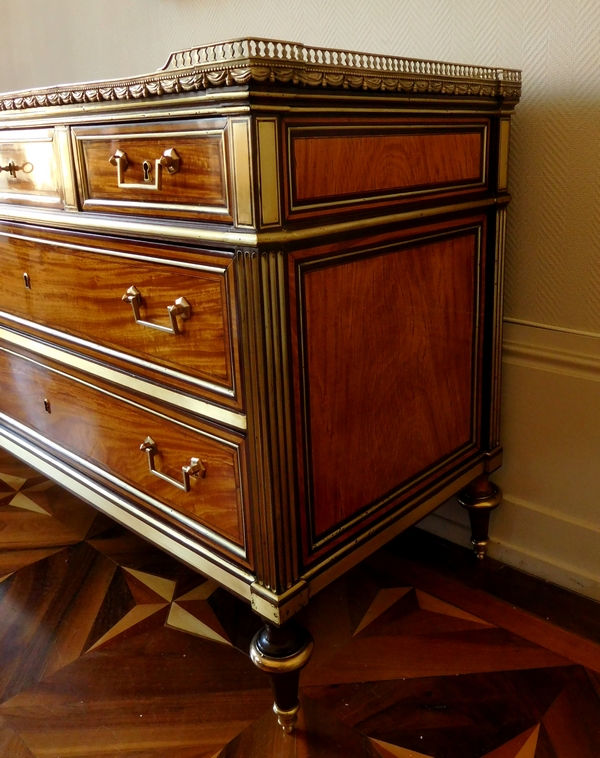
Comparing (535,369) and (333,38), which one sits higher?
(333,38)

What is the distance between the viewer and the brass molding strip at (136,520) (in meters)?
0.76

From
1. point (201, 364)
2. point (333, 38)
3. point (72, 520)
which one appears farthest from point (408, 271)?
point (72, 520)

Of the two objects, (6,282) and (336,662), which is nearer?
(336,662)

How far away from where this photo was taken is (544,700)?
0.81 m

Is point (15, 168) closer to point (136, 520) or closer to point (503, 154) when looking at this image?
point (136, 520)

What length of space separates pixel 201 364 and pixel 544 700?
0.56m

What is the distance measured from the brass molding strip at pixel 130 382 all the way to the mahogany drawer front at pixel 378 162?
21 cm

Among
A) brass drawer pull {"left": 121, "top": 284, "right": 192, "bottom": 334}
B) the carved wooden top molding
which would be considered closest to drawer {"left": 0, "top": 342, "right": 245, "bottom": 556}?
brass drawer pull {"left": 121, "top": 284, "right": 192, "bottom": 334}

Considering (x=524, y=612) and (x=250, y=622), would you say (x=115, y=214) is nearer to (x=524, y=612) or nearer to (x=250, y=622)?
(x=250, y=622)

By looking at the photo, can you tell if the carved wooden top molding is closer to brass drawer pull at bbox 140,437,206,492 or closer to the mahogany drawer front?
the mahogany drawer front

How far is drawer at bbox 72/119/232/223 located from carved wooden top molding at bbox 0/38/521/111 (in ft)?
0.11

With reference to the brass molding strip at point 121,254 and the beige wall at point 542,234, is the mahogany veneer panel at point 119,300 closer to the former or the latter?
the brass molding strip at point 121,254

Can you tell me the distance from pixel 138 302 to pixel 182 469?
19cm

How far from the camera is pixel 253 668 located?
0.88 m
